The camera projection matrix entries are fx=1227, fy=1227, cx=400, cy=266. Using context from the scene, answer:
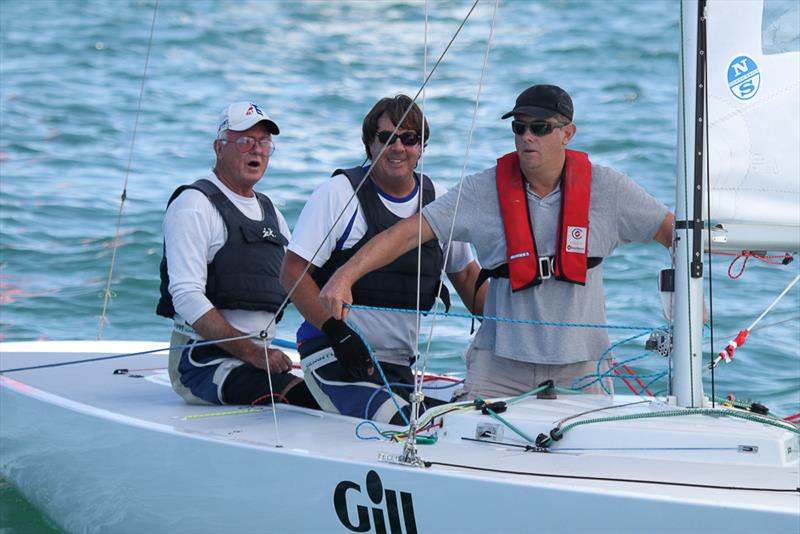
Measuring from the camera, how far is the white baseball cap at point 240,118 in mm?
3750

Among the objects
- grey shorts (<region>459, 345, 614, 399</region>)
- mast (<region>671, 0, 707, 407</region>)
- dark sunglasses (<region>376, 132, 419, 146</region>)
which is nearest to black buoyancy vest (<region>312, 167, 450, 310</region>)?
dark sunglasses (<region>376, 132, 419, 146</region>)

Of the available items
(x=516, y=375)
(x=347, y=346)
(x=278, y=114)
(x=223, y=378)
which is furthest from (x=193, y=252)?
(x=278, y=114)

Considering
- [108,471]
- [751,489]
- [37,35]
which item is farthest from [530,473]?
[37,35]

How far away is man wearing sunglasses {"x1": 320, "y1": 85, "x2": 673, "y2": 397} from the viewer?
3.17 m

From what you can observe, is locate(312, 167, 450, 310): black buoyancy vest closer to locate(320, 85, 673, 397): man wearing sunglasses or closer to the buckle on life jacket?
locate(320, 85, 673, 397): man wearing sunglasses

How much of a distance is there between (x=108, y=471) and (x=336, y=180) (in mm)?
1056

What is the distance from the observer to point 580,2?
1712 cm

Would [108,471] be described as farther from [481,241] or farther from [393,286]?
[481,241]

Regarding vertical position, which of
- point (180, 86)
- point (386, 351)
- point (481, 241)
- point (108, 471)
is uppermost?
point (180, 86)

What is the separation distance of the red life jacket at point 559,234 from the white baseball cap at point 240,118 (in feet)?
3.04

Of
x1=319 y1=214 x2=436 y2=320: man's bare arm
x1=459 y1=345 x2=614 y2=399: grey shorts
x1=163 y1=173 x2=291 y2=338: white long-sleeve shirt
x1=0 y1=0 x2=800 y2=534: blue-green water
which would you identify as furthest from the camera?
x1=0 y1=0 x2=800 y2=534: blue-green water

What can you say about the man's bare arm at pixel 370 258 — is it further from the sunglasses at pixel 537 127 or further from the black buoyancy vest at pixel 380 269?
the sunglasses at pixel 537 127

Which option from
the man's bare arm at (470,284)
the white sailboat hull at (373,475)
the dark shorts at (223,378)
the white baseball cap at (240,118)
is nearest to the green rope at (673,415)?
the white sailboat hull at (373,475)

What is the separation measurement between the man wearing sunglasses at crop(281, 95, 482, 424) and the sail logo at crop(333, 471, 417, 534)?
529 millimetres
